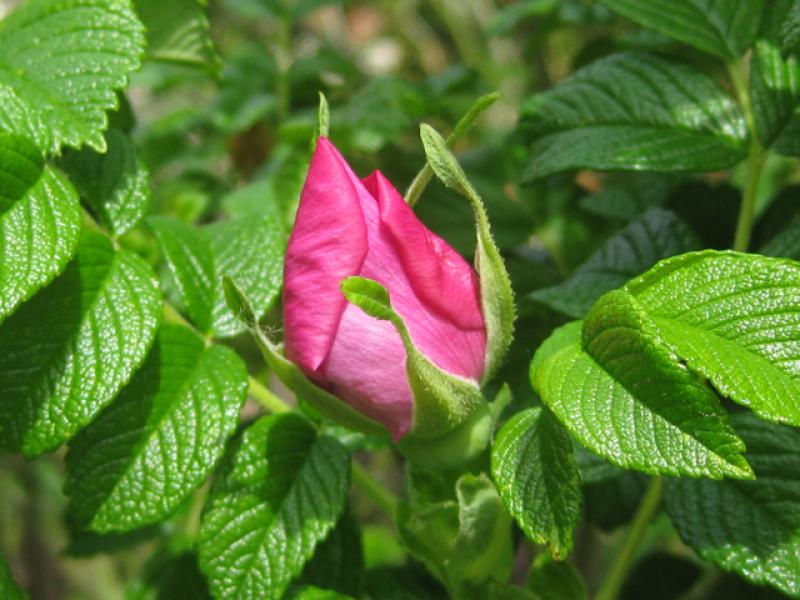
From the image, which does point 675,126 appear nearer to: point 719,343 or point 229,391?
point 719,343

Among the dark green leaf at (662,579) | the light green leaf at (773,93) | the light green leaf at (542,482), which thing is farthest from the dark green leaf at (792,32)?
the dark green leaf at (662,579)

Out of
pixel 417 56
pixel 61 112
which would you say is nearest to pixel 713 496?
pixel 61 112

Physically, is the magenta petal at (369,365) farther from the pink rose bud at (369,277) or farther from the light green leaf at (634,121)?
the light green leaf at (634,121)

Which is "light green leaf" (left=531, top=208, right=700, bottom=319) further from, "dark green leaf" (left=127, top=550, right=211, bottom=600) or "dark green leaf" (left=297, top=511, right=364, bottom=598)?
"dark green leaf" (left=127, top=550, right=211, bottom=600)

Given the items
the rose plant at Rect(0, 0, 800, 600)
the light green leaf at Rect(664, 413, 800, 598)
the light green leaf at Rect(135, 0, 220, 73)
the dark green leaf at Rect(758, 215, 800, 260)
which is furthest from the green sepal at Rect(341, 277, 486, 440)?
the light green leaf at Rect(135, 0, 220, 73)

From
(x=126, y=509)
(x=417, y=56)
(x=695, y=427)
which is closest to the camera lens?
(x=695, y=427)

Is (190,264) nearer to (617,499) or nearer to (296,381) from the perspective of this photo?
(296,381)

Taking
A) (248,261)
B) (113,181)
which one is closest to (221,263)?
(248,261)
